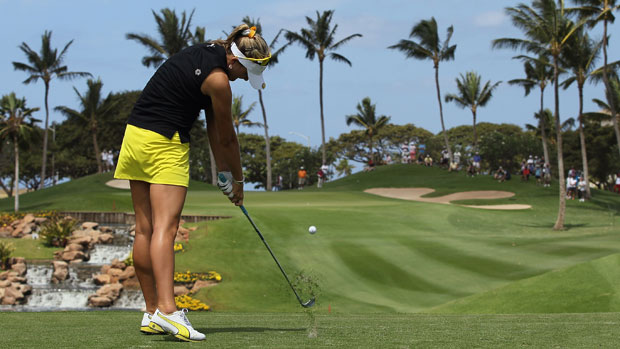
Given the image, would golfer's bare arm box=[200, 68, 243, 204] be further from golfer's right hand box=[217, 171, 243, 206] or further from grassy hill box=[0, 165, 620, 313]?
grassy hill box=[0, 165, 620, 313]

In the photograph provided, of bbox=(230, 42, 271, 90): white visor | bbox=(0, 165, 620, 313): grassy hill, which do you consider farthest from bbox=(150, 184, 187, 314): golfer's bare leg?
bbox=(0, 165, 620, 313): grassy hill

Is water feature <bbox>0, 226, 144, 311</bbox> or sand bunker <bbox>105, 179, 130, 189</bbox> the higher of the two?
sand bunker <bbox>105, 179, 130, 189</bbox>

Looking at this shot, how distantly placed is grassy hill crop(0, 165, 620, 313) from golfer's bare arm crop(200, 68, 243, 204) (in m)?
10.2

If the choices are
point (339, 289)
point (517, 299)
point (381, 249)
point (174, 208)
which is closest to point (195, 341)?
point (174, 208)

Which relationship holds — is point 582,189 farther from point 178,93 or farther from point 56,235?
point 178,93

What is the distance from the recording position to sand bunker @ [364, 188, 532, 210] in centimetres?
4397

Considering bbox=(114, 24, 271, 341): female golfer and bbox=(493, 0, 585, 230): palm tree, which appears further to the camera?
bbox=(493, 0, 585, 230): palm tree

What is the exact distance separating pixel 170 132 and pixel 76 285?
658 inches

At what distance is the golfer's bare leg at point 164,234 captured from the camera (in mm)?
5574

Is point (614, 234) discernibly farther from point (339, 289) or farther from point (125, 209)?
point (125, 209)

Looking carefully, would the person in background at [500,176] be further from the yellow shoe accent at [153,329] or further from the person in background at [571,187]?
the yellow shoe accent at [153,329]

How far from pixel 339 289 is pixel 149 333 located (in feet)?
48.6

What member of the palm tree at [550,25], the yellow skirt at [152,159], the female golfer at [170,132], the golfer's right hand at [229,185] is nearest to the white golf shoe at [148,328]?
the female golfer at [170,132]

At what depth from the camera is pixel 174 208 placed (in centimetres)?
573
